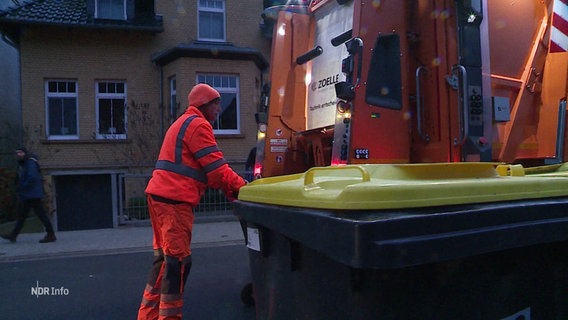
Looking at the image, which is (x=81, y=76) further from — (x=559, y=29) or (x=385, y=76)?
(x=559, y=29)

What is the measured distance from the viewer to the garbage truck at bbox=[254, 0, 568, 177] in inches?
150

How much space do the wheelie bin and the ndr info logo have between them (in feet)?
12.1

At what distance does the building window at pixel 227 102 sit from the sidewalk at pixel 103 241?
4.33 metres

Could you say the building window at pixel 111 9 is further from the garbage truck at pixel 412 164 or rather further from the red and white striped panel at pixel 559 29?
the red and white striped panel at pixel 559 29

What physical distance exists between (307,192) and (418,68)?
235 cm

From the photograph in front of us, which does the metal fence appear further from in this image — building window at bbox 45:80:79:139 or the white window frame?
building window at bbox 45:80:79:139

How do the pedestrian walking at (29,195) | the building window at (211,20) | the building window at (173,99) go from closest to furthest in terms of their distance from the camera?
the pedestrian walking at (29,195) → the building window at (173,99) → the building window at (211,20)

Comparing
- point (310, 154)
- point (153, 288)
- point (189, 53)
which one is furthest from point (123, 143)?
point (153, 288)

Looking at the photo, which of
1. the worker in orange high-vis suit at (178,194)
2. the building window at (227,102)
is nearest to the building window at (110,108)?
the building window at (227,102)

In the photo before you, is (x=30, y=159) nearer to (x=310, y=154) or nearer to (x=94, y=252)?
(x=94, y=252)

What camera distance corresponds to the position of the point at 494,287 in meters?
2.06

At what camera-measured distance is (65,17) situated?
13570 mm

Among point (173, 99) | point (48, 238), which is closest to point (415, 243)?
point (48, 238)

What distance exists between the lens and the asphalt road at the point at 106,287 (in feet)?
14.9
